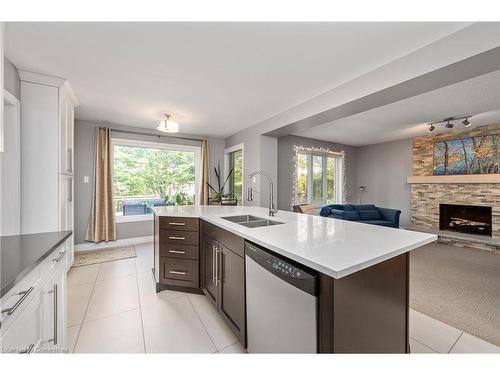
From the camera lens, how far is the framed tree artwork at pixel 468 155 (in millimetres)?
3930

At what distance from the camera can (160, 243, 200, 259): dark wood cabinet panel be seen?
2.12 m

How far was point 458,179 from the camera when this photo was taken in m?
4.27

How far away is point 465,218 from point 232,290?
5.53m

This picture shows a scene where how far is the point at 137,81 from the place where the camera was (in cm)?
231

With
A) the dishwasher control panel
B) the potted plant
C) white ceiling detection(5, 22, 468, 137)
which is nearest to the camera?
the dishwasher control panel

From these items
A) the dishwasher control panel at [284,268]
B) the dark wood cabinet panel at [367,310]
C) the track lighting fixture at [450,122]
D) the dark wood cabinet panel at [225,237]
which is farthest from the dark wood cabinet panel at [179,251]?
the track lighting fixture at [450,122]

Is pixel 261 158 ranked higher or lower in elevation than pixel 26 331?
higher

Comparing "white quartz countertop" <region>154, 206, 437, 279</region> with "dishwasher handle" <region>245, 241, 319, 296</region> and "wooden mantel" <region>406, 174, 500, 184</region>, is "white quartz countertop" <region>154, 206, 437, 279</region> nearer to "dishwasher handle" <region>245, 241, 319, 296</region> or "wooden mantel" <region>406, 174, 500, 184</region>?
"dishwasher handle" <region>245, 241, 319, 296</region>

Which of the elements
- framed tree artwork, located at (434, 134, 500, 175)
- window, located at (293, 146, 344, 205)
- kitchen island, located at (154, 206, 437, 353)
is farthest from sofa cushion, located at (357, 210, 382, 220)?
kitchen island, located at (154, 206, 437, 353)

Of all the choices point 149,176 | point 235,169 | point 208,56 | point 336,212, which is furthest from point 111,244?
point 336,212

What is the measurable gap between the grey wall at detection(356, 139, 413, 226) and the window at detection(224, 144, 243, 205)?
12.7ft

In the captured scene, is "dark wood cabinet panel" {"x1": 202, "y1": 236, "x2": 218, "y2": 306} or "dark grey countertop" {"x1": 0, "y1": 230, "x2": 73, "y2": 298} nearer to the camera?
"dark grey countertop" {"x1": 0, "y1": 230, "x2": 73, "y2": 298}

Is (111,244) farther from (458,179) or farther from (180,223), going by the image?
(458,179)

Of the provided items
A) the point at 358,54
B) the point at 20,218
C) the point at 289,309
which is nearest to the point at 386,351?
the point at 289,309
